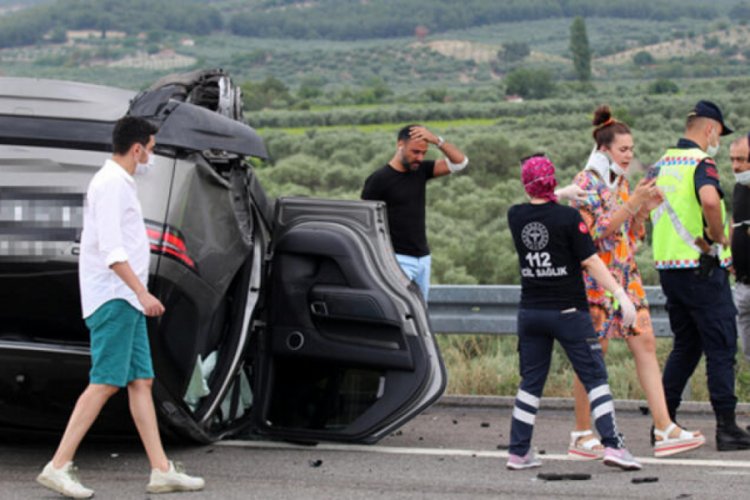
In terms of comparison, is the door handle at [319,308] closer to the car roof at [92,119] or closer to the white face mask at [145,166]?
the car roof at [92,119]

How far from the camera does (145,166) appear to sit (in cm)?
632

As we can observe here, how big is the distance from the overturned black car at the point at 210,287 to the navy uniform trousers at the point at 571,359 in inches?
20.0

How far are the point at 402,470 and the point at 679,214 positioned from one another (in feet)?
6.90

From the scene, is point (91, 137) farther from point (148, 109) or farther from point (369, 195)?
point (369, 195)

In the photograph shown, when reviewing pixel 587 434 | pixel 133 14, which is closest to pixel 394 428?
pixel 587 434

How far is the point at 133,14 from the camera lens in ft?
532

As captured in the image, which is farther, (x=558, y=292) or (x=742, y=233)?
(x=742, y=233)

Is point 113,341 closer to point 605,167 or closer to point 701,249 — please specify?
point 605,167

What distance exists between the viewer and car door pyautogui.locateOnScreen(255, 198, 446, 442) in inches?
285

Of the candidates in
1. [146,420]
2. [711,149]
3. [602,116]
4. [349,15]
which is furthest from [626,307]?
[349,15]

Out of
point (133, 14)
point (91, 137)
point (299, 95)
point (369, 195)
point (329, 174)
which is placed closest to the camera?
point (91, 137)

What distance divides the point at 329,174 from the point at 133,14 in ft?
423

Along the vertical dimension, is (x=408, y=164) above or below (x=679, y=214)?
above

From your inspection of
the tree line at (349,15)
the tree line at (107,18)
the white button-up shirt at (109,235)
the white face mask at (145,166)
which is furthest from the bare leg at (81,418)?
the tree line at (349,15)
